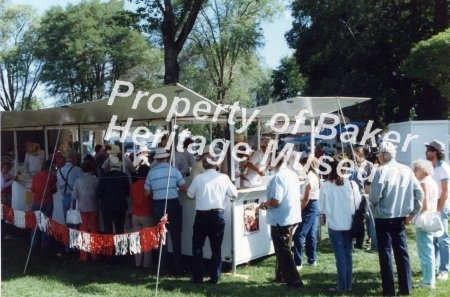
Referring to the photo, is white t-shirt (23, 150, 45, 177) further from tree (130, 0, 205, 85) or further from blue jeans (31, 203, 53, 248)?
tree (130, 0, 205, 85)

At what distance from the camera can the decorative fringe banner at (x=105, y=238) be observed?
6.64 meters

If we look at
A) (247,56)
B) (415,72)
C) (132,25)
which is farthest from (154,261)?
(247,56)

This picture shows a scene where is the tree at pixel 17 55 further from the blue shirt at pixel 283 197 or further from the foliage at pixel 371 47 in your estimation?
the blue shirt at pixel 283 197

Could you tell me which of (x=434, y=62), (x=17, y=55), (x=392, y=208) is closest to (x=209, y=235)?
(x=392, y=208)

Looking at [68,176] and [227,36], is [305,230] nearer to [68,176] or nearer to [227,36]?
[68,176]

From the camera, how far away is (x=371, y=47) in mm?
24234

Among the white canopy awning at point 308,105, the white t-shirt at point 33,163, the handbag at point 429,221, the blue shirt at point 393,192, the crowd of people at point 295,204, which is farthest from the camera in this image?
the white t-shirt at point 33,163

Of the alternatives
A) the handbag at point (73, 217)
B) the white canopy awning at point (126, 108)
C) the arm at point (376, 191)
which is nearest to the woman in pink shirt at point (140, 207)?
the handbag at point (73, 217)

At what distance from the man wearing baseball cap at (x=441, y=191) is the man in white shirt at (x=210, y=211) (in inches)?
104

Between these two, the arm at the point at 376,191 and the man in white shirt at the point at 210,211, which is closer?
the arm at the point at 376,191

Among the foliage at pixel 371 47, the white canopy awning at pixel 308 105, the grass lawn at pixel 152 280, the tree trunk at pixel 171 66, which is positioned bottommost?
the grass lawn at pixel 152 280

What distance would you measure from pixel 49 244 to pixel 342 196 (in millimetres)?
5861

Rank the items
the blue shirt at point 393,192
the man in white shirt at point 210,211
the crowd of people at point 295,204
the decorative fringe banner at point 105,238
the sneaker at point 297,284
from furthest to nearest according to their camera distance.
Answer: the decorative fringe banner at point 105,238 → the man in white shirt at point 210,211 → the sneaker at point 297,284 → the crowd of people at point 295,204 → the blue shirt at point 393,192

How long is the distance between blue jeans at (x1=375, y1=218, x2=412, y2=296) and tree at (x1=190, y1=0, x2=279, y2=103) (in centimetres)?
2985
